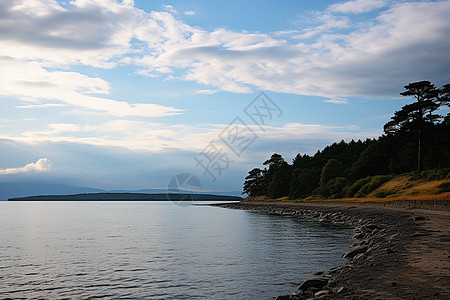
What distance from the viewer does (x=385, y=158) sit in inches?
4158

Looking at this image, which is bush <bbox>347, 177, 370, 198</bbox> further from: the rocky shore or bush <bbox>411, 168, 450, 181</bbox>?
the rocky shore

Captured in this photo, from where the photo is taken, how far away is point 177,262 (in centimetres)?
A: 2634

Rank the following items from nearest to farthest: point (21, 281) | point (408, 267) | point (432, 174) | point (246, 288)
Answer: point (408, 267)
point (246, 288)
point (21, 281)
point (432, 174)

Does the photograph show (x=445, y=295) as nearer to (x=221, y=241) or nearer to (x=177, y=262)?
(x=177, y=262)

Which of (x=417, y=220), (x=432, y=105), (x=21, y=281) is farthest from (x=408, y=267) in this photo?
(x=432, y=105)

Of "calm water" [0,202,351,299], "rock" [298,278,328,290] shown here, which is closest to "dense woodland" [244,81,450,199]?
"calm water" [0,202,351,299]

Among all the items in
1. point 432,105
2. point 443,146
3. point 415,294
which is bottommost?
point 415,294

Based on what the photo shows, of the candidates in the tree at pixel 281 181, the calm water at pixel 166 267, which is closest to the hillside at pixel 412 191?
the calm water at pixel 166 267

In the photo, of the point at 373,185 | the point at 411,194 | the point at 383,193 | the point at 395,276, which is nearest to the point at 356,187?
the point at 373,185

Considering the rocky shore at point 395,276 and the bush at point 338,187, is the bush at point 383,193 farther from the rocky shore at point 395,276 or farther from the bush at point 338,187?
the rocky shore at point 395,276

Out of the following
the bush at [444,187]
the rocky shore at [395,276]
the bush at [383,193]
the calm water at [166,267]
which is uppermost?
the bush at [444,187]

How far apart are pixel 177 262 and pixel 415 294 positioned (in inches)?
682

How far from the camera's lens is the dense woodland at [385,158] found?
77.9 metres

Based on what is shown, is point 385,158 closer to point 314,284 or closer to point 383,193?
point 383,193
